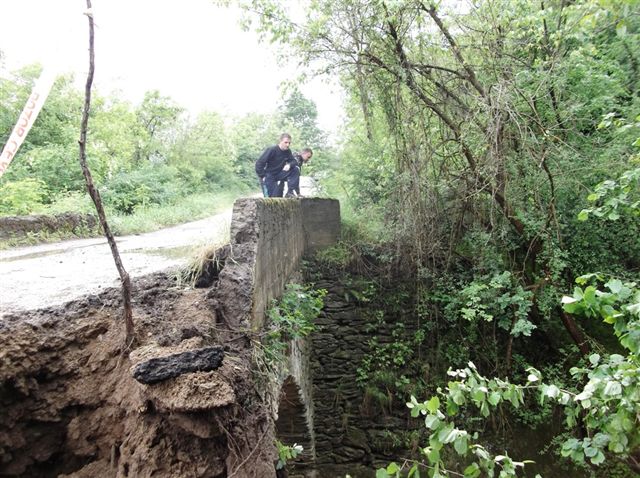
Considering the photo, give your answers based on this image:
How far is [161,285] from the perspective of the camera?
3.18 m

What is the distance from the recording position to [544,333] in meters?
7.58

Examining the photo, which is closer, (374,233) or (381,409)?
(381,409)

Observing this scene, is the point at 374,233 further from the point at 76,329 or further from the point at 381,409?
the point at 76,329

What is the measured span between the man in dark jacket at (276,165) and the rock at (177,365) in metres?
6.06

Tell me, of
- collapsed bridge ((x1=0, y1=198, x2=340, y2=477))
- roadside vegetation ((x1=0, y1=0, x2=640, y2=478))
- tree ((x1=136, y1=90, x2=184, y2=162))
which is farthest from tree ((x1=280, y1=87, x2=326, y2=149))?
collapsed bridge ((x1=0, y1=198, x2=340, y2=477))

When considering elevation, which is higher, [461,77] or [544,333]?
[461,77]

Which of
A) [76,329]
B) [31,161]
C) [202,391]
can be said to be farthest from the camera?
[31,161]

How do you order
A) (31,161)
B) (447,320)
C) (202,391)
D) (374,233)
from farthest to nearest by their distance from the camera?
1. (31,161)
2. (374,233)
3. (447,320)
4. (202,391)

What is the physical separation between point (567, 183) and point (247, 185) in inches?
661

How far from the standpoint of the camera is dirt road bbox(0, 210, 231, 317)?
291 cm

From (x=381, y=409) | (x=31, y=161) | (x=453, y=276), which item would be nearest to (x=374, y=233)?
(x=453, y=276)

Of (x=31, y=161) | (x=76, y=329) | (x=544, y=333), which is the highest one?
(x=31, y=161)

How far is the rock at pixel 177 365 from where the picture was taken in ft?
6.34

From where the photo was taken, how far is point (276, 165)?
7.98m
